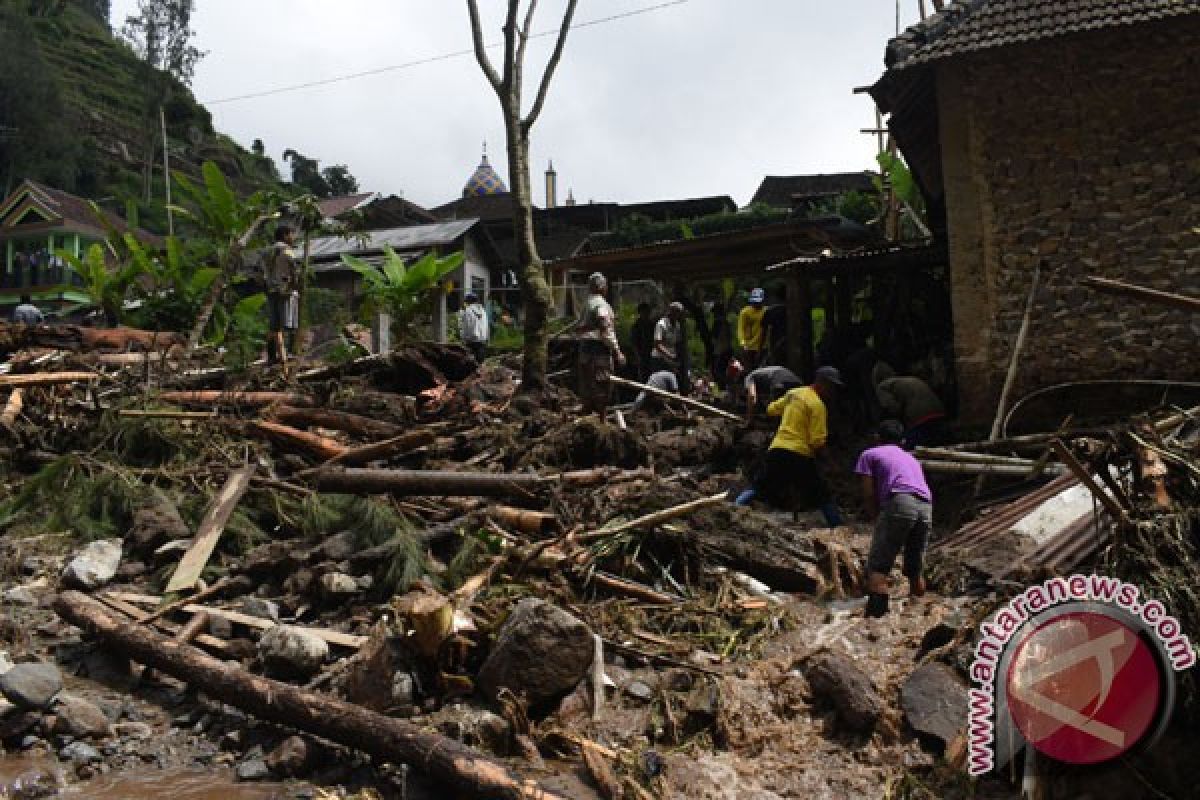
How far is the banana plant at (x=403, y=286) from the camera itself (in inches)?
572

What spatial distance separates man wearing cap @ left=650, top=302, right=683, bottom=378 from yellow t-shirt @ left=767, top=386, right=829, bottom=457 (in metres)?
4.43

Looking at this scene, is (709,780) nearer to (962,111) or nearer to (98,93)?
(962,111)

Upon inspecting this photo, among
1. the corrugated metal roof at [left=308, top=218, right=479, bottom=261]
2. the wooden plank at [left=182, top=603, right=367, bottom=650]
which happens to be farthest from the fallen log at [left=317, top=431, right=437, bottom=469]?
the corrugated metal roof at [left=308, top=218, right=479, bottom=261]

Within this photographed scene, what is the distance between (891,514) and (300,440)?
504cm

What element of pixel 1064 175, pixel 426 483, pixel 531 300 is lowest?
pixel 426 483

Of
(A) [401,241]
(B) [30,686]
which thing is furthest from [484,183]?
(B) [30,686]

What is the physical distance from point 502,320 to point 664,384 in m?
15.2

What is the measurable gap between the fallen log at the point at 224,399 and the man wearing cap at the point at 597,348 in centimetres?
282

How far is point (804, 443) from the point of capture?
24.4 feet

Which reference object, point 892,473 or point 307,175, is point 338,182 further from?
point 892,473

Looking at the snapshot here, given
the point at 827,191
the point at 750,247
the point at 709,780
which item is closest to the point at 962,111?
the point at 750,247

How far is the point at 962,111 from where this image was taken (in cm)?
932

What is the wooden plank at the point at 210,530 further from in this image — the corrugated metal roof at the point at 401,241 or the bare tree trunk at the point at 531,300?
the corrugated metal roof at the point at 401,241

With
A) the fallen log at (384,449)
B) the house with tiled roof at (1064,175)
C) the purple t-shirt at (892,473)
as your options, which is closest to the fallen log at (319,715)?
the fallen log at (384,449)
